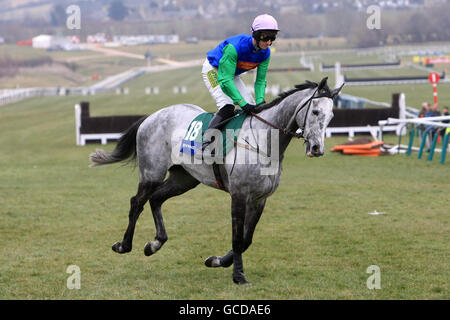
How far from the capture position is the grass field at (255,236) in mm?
7496

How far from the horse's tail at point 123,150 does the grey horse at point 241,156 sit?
0.21 m

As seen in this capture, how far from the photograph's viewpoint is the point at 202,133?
26.7 ft

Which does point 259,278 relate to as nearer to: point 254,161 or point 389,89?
point 254,161

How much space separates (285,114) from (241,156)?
2.14ft

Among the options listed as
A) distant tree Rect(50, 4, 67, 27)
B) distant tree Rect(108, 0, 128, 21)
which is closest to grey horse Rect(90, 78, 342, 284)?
distant tree Rect(50, 4, 67, 27)

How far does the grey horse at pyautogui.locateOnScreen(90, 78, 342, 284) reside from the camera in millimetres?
7170

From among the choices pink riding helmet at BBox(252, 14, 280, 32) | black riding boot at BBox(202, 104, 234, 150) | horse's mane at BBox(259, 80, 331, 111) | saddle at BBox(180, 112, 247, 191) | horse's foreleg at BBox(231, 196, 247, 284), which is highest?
pink riding helmet at BBox(252, 14, 280, 32)

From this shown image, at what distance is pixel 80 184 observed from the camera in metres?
→ 16.8

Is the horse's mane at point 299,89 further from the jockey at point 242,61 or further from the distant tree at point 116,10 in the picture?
the distant tree at point 116,10

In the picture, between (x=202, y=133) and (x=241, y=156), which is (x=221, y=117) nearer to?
(x=202, y=133)

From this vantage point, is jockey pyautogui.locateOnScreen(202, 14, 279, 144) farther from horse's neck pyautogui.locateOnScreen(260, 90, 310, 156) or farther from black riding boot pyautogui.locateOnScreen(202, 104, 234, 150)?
horse's neck pyautogui.locateOnScreen(260, 90, 310, 156)

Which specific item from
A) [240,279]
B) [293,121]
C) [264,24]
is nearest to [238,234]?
[240,279]

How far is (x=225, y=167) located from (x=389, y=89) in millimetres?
44488
